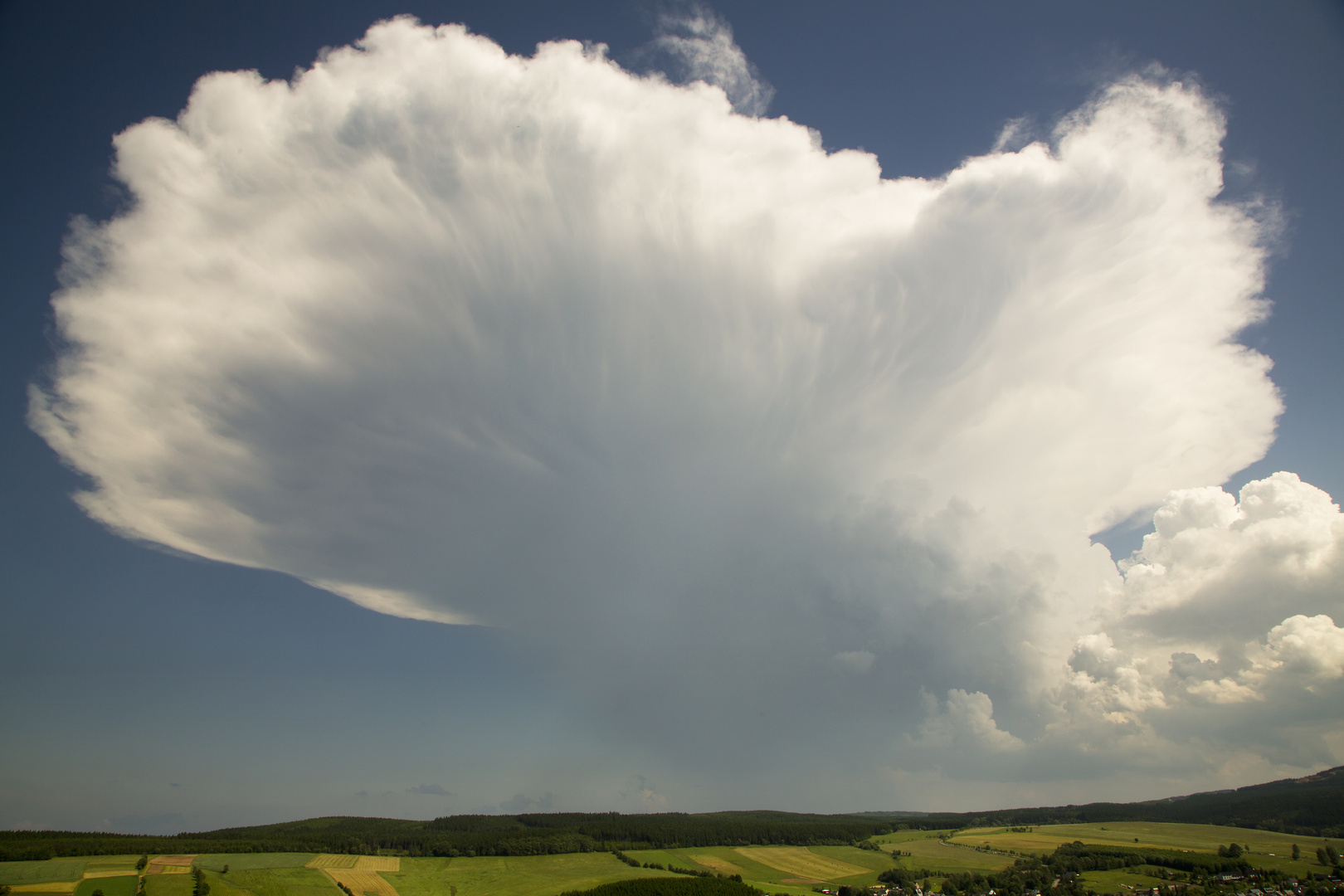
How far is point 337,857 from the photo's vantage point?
18462 cm

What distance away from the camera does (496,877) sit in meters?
178

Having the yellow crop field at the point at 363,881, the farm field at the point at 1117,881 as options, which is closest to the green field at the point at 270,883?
the yellow crop field at the point at 363,881

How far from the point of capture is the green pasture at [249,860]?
157 m

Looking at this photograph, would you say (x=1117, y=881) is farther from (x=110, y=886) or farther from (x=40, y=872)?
(x=40, y=872)

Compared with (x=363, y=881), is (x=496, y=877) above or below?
below

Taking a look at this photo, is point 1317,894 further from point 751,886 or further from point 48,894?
point 48,894

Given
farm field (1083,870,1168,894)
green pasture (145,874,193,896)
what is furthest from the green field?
farm field (1083,870,1168,894)

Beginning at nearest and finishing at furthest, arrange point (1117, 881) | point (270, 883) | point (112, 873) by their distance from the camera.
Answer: point (112, 873), point (270, 883), point (1117, 881)

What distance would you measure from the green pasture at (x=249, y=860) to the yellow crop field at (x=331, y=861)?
63.0 inches

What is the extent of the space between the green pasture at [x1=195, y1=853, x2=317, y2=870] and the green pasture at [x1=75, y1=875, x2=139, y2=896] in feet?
68.8

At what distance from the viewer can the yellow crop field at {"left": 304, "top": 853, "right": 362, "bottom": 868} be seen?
17138 cm

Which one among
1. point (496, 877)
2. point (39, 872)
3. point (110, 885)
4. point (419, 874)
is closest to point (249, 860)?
point (110, 885)

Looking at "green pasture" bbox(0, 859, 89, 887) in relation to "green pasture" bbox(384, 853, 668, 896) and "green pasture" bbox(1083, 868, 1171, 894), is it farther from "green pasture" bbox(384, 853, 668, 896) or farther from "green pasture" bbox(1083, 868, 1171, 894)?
"green pasture" bbox(1083, 868, 1171, 894)

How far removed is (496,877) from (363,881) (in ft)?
126
